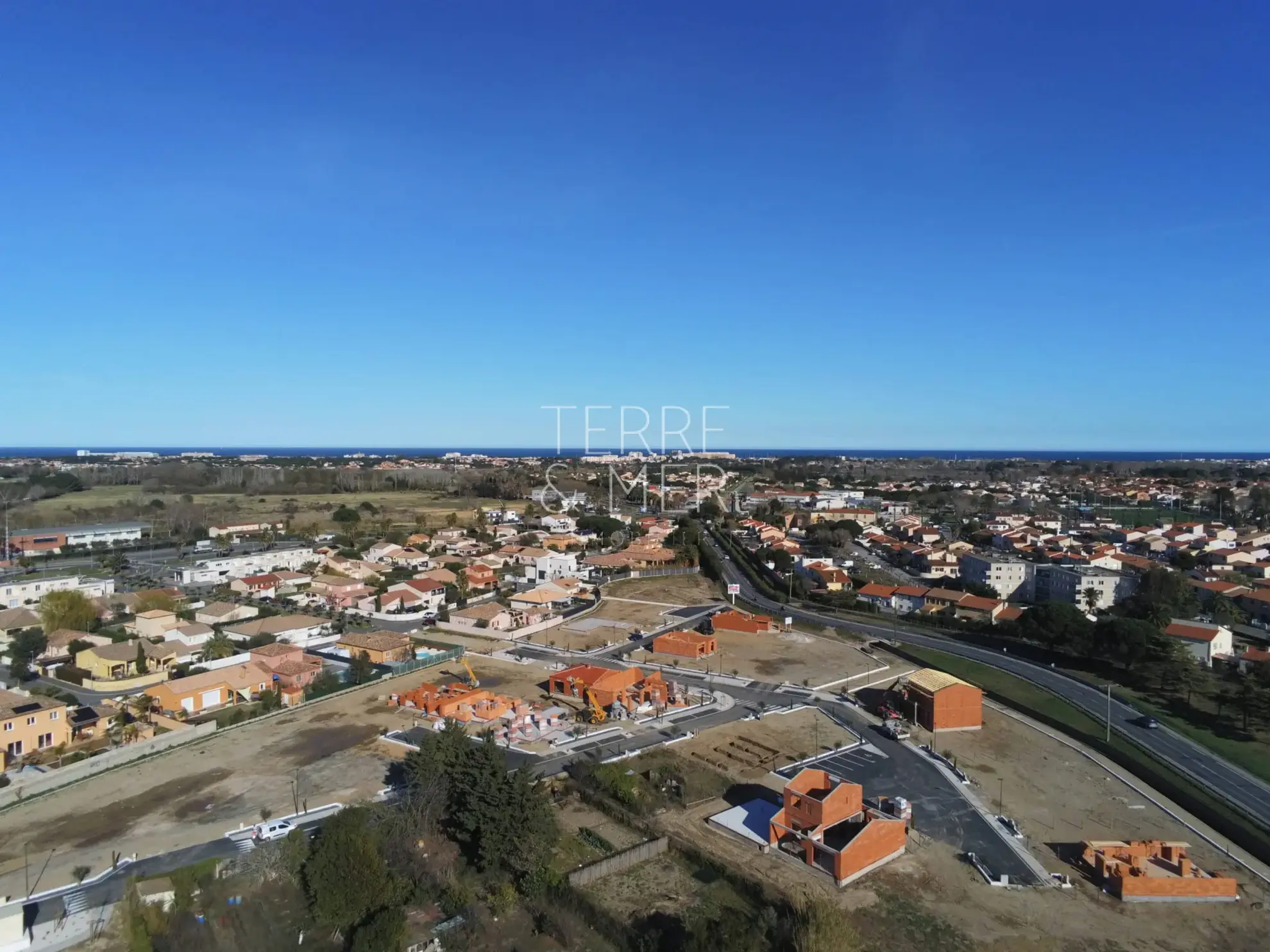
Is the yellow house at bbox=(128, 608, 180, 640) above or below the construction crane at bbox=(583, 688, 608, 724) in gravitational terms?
above

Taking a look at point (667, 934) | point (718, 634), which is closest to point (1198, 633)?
point (718, 634)

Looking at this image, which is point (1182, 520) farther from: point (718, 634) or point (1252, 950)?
point (1252, 950)

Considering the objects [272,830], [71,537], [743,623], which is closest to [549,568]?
[743,623]

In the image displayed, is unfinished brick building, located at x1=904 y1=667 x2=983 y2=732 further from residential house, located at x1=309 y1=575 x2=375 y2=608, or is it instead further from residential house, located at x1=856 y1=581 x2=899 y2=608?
residential house, located at x1=309 y1=575 x2=375 y2=608

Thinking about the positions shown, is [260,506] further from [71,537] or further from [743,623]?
[743,623]

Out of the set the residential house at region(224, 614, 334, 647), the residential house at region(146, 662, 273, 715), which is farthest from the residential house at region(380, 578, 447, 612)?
the residential house at region(146, 662, 273, 715)
